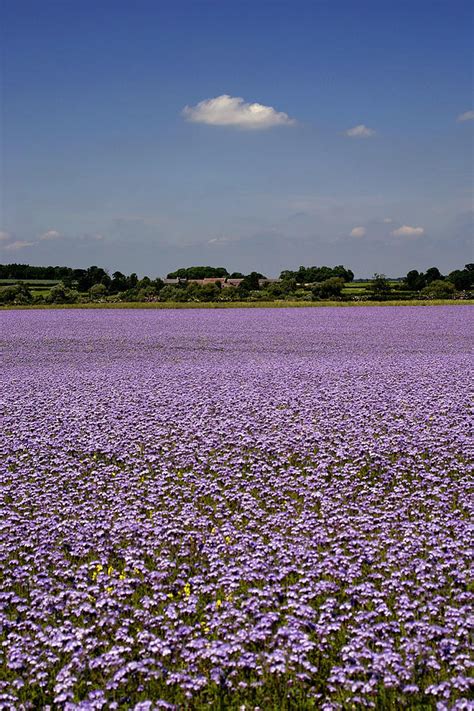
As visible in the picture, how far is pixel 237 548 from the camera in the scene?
511 cm

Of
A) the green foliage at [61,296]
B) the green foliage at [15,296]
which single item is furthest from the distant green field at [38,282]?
the green foliage at [61,296]

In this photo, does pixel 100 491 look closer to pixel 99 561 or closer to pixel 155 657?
pixel 99 561

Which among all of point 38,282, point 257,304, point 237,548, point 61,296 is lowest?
point 237,548

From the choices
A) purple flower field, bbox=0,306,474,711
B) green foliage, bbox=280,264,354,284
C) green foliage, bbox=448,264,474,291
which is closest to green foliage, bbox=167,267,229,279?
green foliage, bbox=280,264,354,284

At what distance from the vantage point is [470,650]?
3.82 meters

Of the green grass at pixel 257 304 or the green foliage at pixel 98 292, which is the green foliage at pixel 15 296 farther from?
the green foliage at pixel 98 292

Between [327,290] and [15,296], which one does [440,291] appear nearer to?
[327,290]

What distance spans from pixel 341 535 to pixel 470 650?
160 centimetres

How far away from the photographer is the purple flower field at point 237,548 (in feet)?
11.9

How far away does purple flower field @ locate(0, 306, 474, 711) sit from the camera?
11.9 ft

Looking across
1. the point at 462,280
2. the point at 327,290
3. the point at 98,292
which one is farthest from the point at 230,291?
the point at 462,280

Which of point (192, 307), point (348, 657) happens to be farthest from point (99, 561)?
point (192, 307)

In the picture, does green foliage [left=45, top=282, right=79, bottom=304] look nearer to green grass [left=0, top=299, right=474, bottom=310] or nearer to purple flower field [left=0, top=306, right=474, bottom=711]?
green grass [left=0, top=299, right=474, bottom=310]

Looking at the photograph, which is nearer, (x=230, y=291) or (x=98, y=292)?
(x=230, y=291)
